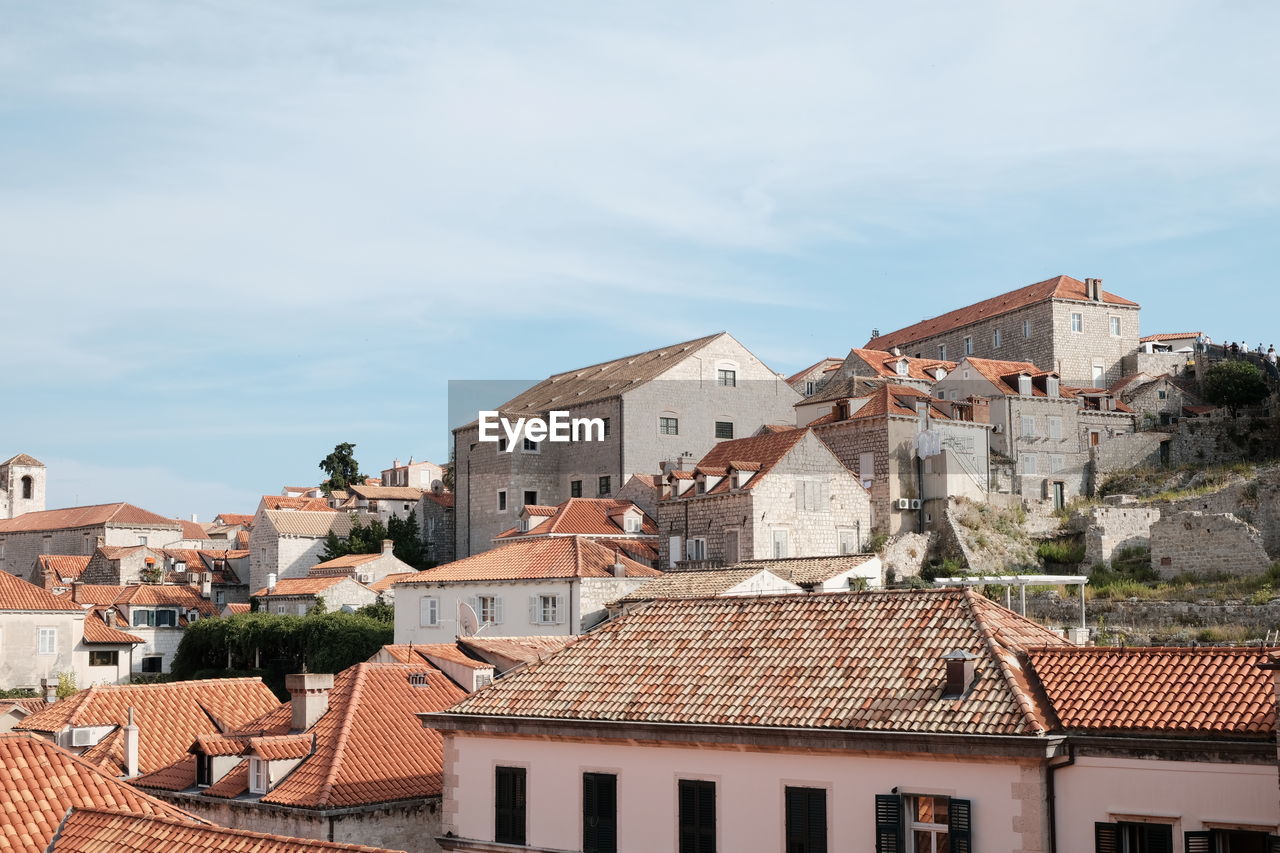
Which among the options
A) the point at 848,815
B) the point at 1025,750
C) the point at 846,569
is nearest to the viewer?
the point at 1025,750

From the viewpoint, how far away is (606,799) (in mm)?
20828

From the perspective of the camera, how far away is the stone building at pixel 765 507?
5262 centimetres

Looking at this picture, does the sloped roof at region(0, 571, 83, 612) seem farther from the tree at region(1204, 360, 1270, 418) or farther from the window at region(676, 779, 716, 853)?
the tree at region(1204, 360, 1270, 418)

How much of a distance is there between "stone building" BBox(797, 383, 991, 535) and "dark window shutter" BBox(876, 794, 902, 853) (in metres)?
41.8

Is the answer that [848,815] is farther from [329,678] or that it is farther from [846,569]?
[846,569]

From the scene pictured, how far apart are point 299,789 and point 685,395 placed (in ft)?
139

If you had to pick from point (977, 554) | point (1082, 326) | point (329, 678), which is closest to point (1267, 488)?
point (977, 554)

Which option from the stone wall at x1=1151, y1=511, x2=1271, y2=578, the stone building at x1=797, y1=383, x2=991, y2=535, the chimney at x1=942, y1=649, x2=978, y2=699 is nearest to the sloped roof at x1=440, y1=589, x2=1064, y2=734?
the chimney at x1=942, y1=649, x2=978, y2=699

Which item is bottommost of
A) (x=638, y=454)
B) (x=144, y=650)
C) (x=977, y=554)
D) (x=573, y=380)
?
(x=144, y=650)

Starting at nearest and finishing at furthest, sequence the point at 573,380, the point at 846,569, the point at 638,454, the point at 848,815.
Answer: the point at 848,815 < the point at 846,569 < the point at 638,454 < the point at 573,380

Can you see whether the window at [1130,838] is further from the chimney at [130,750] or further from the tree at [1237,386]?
the tree at [1237,386]

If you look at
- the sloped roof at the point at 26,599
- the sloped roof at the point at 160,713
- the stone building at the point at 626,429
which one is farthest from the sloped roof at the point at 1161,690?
the sloped roof at the point at 26,599

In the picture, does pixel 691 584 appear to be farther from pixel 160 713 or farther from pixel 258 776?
pixel 258 776

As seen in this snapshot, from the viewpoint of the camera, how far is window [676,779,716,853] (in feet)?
65.0
